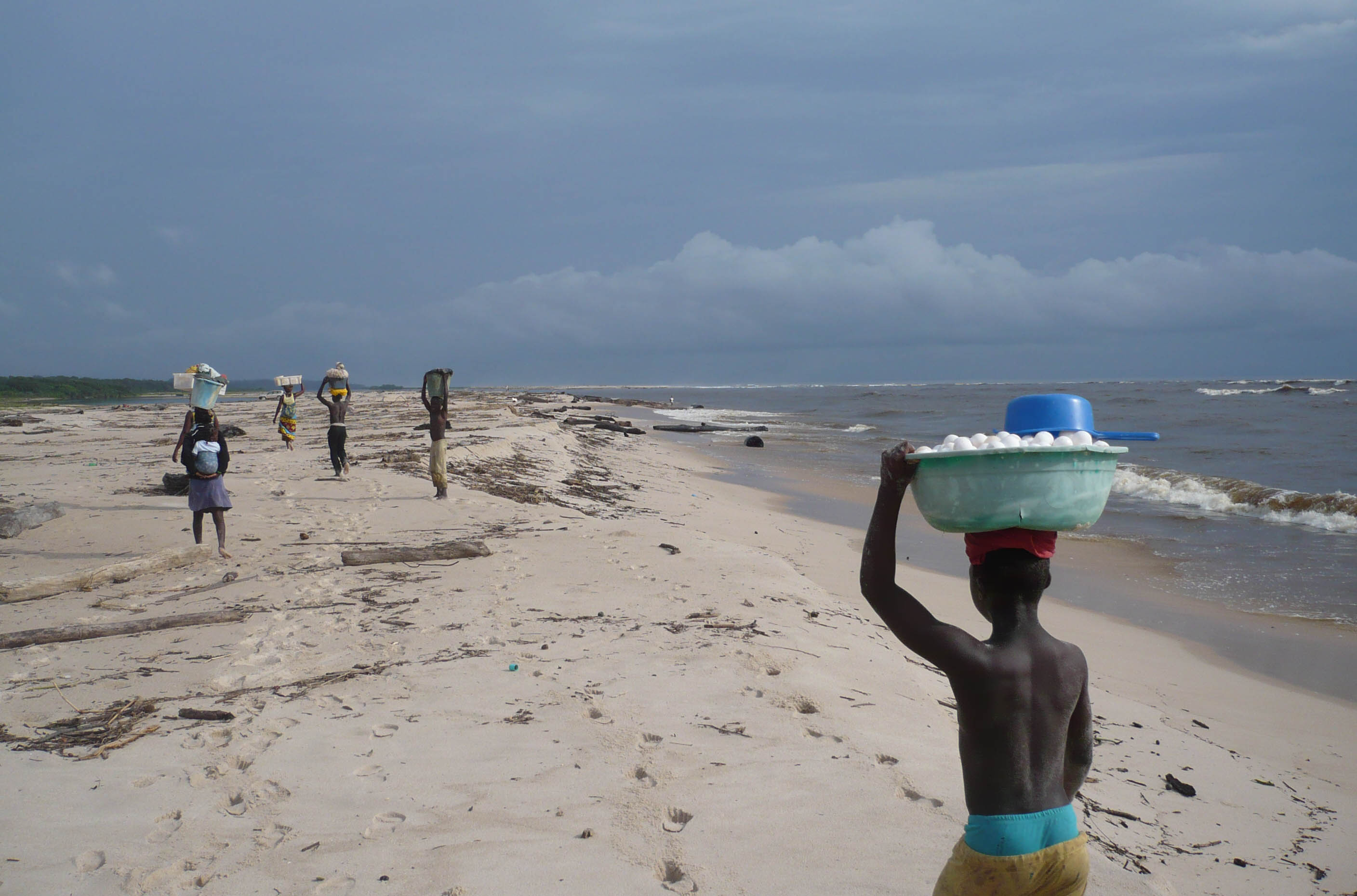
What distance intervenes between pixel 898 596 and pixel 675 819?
1911 mm

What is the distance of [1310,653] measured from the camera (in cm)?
714

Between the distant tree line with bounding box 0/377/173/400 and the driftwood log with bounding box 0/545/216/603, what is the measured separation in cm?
6412

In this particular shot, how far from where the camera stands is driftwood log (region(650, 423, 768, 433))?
34.3 m

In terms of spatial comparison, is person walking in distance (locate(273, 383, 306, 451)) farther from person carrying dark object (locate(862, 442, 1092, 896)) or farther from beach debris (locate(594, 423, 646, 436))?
person carrying dark object (locate(862, 442, 1092, 896))

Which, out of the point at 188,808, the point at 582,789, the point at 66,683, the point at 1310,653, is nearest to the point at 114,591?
the point at 66,683

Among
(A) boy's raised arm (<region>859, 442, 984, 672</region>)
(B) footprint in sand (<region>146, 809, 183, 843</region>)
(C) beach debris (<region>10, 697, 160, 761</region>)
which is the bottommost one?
(B) footprint in sand (<region>146, 809, 183, 843</region>)

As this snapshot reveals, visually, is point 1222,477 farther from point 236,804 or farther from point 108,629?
point 108,629

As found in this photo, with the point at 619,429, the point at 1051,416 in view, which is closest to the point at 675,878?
the point at 1051,416

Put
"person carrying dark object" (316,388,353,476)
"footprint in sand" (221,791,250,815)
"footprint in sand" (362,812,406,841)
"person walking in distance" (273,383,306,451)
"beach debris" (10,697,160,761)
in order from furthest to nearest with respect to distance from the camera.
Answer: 1. "person walking in distance" (273,383,306,451)
2. "person carrying dark object" (316,388,353,476)
3. "beach debris" (10,697,160,761)
4. "footprint in sand" (221,791,250,815)
5. "footprint in sand" (362,812,406,841)

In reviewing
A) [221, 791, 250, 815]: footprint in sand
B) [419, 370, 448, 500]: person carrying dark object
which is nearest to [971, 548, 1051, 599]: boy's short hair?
[221, 791, 250, 815]: footprint in sand

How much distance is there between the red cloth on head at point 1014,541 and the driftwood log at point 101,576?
7931 mm

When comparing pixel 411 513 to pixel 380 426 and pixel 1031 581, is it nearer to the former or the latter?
pixel 1031 581

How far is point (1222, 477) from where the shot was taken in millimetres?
18375

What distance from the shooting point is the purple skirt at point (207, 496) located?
852cm
